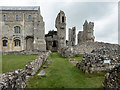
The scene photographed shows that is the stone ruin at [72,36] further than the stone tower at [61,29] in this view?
Yes

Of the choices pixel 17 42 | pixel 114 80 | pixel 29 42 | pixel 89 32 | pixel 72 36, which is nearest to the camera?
pixel 114 80

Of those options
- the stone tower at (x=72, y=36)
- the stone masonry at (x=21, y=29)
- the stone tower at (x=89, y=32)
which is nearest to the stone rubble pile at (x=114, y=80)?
the stone masonry at (x=21, y=29)

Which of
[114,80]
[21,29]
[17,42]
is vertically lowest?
[114,80]

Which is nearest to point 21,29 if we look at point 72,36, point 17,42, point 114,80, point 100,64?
point 17,42

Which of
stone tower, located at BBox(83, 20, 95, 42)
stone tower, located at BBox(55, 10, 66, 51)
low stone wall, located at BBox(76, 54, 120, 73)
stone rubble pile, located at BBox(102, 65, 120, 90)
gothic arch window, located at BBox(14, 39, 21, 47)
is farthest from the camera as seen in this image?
stone tower, located at BBox(83, 20, 95, 42)

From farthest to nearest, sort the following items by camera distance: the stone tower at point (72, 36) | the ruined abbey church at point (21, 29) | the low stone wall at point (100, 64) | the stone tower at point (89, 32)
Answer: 1. the stone tower at point (72, 36)
2. the stone tower at point (89, 32)
3. the ruined abbey church at point (21, 29)
4. the low stone wall at point (100, 64)

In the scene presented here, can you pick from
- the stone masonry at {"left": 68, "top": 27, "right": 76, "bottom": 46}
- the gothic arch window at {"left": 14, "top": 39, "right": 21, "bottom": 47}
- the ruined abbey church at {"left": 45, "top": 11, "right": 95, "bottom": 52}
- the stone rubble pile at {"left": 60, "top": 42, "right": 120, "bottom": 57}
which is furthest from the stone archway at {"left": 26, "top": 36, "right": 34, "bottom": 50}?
the stone masonry at {"left": 68, "top": 27, "right": 76, "bottom": 46}

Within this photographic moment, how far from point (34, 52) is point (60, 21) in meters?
17.8

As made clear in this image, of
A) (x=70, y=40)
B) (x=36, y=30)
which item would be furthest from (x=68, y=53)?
(x=70, y=40)

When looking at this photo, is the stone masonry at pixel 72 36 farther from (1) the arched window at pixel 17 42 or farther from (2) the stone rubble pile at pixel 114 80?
(2) the stone rubble pile at pixel 114 80

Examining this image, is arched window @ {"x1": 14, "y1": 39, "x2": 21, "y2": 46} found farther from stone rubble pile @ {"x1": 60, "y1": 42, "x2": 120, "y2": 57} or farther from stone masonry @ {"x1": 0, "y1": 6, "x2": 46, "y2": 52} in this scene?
stone rubble pile @ {"x1": 60, "y1": 42, "x2": 120, "y2": 57}

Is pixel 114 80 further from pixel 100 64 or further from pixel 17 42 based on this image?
pixel 17 42

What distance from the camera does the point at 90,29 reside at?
37.1 meters

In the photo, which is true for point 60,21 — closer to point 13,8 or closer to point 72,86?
point 13,8
